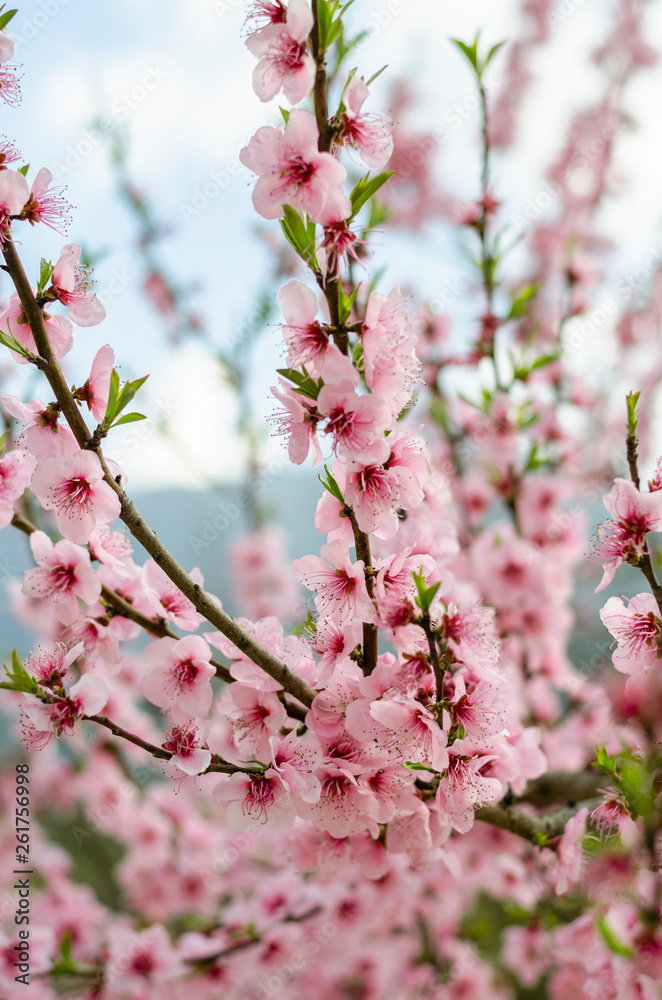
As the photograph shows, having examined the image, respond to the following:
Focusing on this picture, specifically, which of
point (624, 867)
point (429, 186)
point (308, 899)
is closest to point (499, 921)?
point (308, 899)

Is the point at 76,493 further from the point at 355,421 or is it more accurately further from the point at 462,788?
the point at 462,788

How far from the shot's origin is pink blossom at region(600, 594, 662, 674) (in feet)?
3.66

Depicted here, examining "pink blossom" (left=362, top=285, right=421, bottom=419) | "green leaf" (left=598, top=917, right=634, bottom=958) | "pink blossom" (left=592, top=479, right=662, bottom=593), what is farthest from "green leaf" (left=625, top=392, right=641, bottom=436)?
"green leaf" (left=598, top=917, right=634, bottom=958)

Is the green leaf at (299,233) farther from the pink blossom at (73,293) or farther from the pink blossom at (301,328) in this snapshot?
the pink blossom at (73,293)

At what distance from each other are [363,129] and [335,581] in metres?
0.75

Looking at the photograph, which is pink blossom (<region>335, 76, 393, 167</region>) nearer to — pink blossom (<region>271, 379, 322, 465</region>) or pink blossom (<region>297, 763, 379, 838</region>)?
pink blossom (<region>271, 379, 322, 465</region>)

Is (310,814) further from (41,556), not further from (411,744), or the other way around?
(41,556)

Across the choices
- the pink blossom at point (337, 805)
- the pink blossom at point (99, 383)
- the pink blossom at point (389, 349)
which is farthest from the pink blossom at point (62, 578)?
the pink blossom at point (389, 349)

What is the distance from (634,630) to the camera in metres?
1.14

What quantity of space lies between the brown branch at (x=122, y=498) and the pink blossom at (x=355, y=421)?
1.11ft

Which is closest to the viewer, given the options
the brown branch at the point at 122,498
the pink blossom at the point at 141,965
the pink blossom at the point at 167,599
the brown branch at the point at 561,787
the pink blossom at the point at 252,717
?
the brown branch at the point at 122,498

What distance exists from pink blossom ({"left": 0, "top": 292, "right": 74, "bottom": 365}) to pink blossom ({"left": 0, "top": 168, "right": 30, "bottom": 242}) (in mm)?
125

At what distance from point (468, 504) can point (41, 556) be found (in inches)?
88.3

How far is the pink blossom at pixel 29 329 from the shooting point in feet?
3.79
